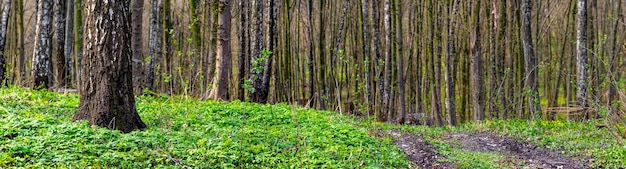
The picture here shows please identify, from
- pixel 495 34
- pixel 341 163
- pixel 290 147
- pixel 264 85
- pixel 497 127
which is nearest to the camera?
pixel 341 163

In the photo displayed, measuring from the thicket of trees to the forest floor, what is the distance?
728 millimetres

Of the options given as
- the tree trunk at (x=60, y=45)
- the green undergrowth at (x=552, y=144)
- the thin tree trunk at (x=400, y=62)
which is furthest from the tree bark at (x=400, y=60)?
the tree trunk at (x=60, y=45)

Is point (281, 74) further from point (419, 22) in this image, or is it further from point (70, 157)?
point (70, 157)

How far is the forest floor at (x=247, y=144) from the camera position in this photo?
17.5ft

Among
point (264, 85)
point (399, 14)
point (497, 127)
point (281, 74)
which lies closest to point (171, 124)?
point (264, 85)

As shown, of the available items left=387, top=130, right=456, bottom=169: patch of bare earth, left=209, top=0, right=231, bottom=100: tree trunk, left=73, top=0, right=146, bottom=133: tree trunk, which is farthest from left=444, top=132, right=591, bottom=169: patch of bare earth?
left=73, top=0, right=146, bottom=133: tree trunk

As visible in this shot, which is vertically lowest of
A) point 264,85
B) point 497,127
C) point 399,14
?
point 497,127

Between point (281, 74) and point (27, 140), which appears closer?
point (27, 140)

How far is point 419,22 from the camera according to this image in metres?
21.3

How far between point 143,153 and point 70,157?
0.71m

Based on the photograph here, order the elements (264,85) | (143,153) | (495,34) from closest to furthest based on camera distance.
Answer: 1. (143,153)
2. (264,85)
3. (495,34)

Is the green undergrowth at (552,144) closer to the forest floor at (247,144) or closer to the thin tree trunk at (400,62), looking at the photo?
the forest floor at (247,144)

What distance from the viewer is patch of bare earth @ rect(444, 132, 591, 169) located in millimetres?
7582

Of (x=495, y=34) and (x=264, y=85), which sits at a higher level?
(x=495, y=34)
